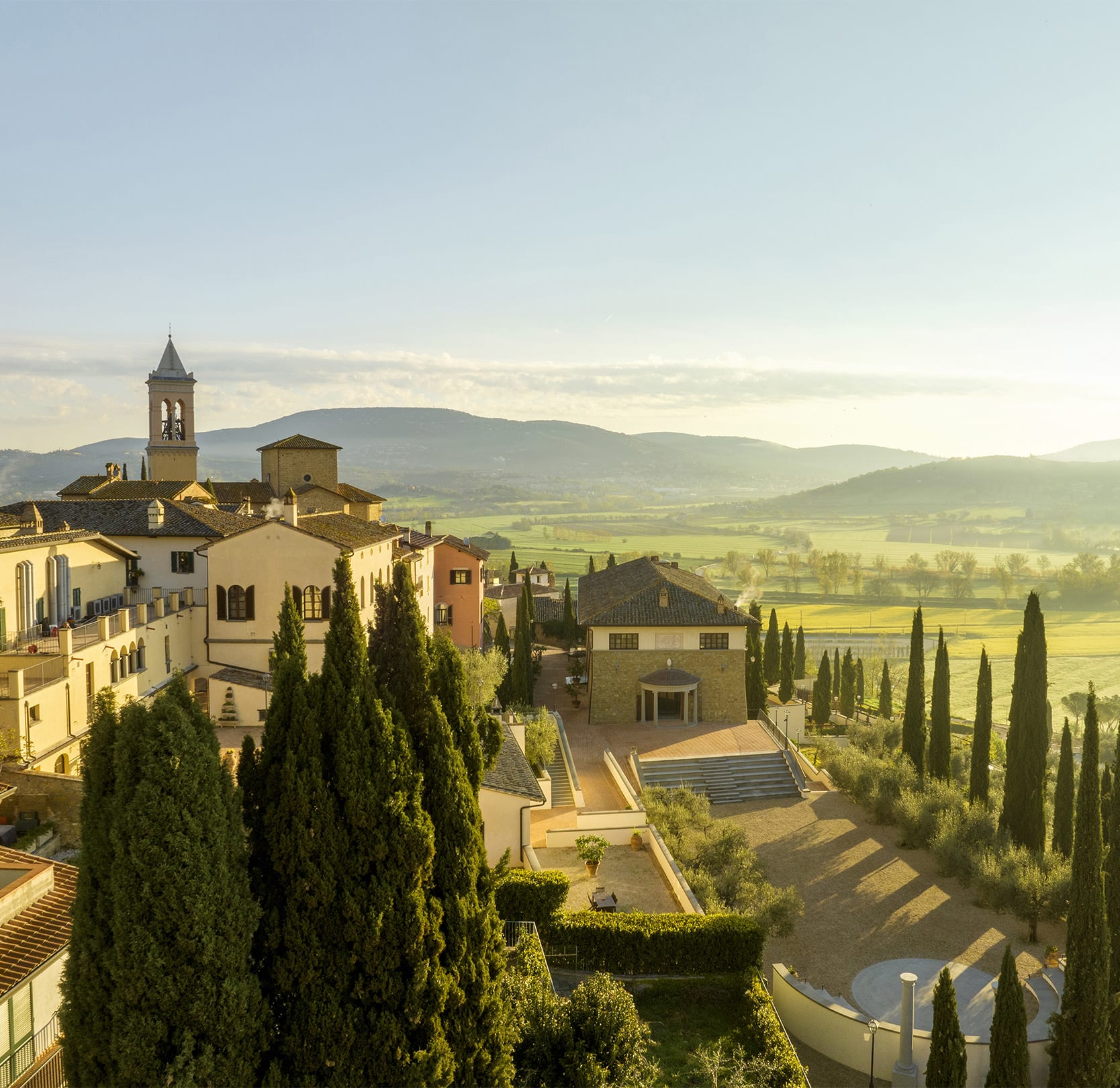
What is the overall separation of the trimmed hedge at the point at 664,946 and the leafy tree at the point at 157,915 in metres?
9.37

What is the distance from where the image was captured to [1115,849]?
1510cm

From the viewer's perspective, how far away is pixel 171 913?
6945 millimetres

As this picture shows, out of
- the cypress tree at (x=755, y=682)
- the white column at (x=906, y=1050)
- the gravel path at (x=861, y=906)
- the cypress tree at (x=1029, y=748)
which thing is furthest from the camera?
the cypress tree at (x=755, y=682)

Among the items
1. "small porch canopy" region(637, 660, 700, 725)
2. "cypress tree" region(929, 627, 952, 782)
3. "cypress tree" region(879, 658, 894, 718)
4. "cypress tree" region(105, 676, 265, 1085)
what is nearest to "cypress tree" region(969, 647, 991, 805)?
"cypress tree" region(929, 627, 952, 782)

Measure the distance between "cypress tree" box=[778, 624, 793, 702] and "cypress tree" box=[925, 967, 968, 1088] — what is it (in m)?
30.2

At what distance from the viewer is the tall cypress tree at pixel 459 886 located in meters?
8.73

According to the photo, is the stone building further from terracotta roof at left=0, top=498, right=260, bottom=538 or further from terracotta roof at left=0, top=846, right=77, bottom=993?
terracotta roof at left=0, top=846, right=77, bottom=993

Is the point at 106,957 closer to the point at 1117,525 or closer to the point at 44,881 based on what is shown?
the point at 44,881

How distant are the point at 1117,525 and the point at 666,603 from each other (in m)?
207

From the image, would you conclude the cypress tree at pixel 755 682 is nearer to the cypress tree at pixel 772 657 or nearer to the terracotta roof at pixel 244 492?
the cypress tree at pixel 772 657

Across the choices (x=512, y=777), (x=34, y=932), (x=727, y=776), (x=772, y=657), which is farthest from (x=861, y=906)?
(x=772, y=657)

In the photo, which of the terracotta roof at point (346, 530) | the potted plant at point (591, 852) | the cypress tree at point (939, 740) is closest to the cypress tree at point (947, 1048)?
the potted plant at point (591, 852)

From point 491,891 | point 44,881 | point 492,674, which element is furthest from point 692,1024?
point 492,674

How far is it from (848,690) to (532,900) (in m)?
32.8
